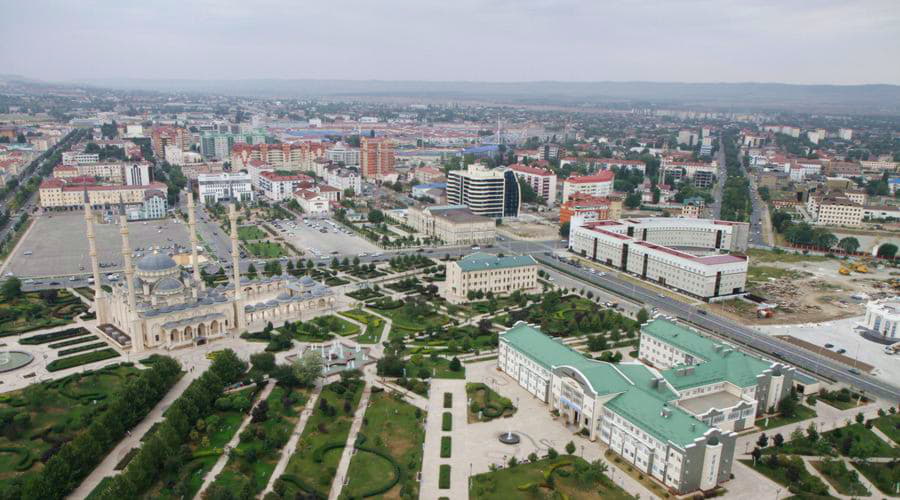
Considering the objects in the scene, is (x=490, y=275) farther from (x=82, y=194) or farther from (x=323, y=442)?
(x=82, y=194)

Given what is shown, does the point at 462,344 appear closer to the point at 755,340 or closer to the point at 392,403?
the point at 392,403

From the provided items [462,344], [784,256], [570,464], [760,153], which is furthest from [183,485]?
[760,153]

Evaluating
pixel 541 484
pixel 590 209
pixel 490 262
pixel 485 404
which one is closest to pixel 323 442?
pixel 485 404

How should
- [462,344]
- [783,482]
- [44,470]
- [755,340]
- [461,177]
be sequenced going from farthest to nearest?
1. [461,177]
2. [755,340]
3. [462,344]
4. [783,482]
5. [44,470]

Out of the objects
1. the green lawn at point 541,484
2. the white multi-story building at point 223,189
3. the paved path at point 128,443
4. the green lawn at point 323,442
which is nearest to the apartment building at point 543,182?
the white multi-story building at point 223,189

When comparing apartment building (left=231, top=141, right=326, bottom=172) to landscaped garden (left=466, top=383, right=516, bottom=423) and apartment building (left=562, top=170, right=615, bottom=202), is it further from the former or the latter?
landscaped garden (left=466, top=383, right=516, bottom=423)

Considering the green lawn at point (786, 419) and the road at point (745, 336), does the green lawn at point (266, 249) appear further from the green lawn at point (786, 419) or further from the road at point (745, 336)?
the green lawn at point (786, 419)
